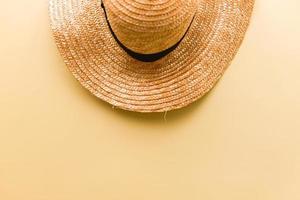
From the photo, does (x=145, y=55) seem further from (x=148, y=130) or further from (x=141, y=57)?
(x=148, y=130)

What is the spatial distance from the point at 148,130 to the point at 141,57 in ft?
0.64

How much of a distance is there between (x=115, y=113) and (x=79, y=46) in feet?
0.62

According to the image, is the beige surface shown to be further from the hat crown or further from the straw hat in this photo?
the hat crown

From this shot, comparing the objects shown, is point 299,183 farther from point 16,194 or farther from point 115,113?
point 16,194

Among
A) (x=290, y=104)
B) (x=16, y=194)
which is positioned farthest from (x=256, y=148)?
(x=16, y=194)

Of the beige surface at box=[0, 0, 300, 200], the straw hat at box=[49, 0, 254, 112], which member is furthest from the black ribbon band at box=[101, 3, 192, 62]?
the beige surface at box=[0, 0, 300, 200]

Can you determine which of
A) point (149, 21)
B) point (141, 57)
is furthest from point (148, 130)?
point (149, 21)

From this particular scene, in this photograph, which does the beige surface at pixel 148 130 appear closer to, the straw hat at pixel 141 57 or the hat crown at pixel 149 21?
the straw hat at pixel 141 57

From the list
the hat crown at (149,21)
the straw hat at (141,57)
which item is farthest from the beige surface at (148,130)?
the hat crown at (149,21)

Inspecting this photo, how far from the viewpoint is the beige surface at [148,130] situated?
3.79ft

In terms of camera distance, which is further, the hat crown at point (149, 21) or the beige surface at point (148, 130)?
the beige surface at point (148, 130)

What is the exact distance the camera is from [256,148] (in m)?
1.21

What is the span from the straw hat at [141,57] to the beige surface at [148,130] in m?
0.07

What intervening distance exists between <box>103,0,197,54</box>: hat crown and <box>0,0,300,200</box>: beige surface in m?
0.19
